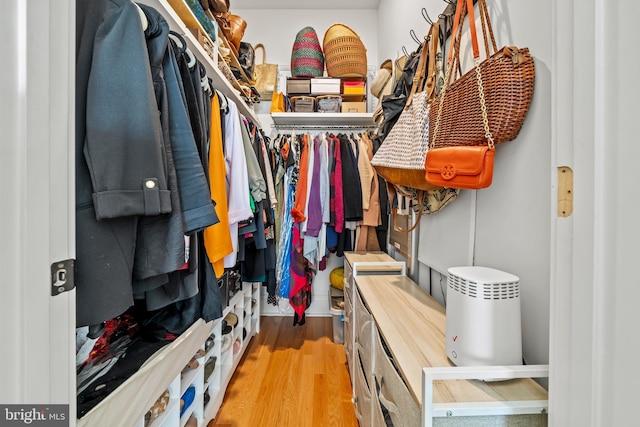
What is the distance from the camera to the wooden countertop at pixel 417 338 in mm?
580

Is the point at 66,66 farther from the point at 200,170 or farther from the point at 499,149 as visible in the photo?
the point at 499,149

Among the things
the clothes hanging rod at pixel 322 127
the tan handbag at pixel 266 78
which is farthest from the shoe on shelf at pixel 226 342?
the tan handbag at pixel 266 78

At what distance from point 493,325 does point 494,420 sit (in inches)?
6.9

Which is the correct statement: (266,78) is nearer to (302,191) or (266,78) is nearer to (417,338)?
(302,191)

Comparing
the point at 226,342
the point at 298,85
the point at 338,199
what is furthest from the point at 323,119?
the point at 226,342

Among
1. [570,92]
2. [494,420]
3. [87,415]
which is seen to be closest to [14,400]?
[87,415]

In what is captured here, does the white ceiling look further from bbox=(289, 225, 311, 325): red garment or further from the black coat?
the black coat

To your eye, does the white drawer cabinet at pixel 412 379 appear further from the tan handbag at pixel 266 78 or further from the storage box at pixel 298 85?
the tan handbag at pixel 266 78

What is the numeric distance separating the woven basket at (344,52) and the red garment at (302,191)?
74 cm

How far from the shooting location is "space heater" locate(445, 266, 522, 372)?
A: 0.60m

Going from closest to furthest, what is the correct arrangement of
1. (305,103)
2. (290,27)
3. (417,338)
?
(417,338) → (305,103) → (290,27)

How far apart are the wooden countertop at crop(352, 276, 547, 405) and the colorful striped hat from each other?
6.12 feet

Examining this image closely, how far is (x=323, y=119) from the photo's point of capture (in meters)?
2.46

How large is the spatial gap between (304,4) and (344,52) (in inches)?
30.7
